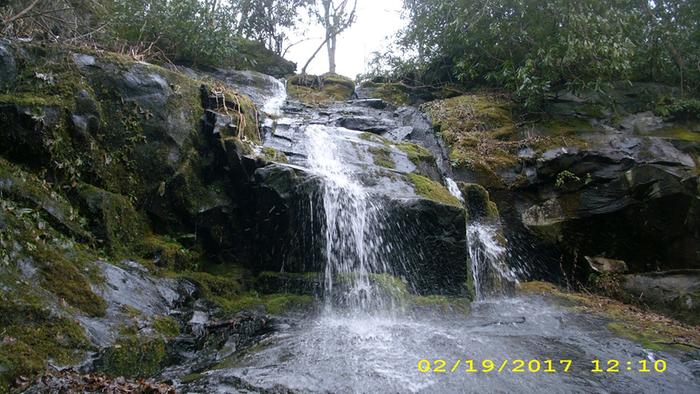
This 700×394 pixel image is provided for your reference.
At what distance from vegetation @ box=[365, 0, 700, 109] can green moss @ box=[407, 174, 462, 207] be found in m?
5.56

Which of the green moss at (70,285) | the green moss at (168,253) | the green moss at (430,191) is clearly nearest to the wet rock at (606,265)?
the green moss at (430,191)

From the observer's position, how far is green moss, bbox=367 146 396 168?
8366 millimetres

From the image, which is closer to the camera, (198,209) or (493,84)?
(198,209)

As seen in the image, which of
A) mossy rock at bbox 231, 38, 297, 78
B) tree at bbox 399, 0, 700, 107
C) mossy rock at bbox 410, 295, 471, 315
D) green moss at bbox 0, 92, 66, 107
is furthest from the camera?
mossy rock at bbox 231, 38, 297, 78

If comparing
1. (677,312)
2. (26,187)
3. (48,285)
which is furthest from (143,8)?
(677,312)

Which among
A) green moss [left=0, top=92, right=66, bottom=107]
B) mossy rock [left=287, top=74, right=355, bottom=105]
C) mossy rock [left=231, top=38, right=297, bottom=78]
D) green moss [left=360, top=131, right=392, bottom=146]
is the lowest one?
green moss [left=360, top=131, right=392, bottom=146]

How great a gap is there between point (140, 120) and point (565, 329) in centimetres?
652

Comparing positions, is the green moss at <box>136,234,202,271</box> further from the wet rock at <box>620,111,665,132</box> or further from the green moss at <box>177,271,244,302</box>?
the wet rock at <box>620,111,665,132</box>

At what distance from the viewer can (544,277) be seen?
29.7 feet

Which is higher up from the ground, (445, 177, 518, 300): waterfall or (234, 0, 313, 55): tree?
(234, 0, 313, 55): tree

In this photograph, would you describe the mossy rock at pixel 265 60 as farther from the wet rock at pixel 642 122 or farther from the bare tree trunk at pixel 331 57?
the wet rock at pixel 642 122

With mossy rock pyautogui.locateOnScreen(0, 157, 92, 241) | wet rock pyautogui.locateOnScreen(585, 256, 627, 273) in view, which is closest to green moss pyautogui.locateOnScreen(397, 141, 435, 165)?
wet rock pyautogui.locateOnScreen(585, 256, 627, 273)

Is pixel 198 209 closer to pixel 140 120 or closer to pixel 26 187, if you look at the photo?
pixel 140 120
